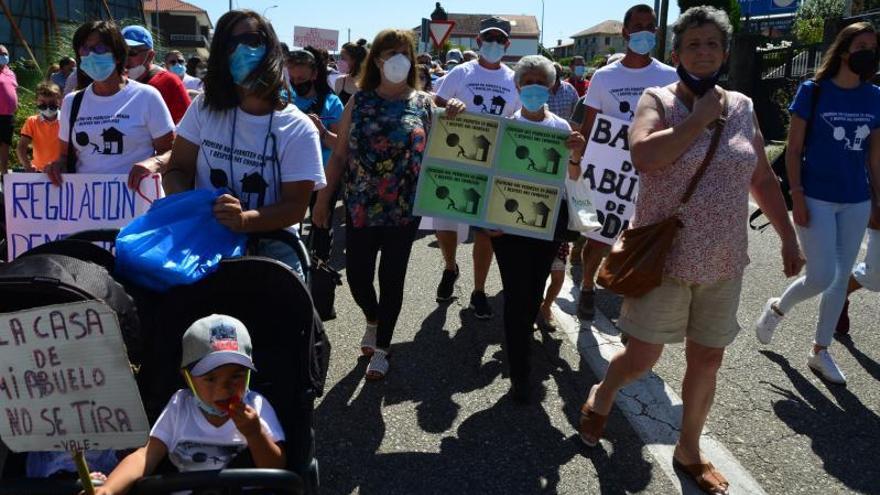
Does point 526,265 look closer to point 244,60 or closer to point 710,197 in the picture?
point 710,197

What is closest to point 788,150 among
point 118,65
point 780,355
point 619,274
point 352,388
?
point 780,355

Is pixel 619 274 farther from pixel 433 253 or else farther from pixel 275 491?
pixel 433 253

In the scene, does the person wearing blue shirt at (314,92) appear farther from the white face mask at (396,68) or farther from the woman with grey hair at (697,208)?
the woman with grey hair at (697,208)

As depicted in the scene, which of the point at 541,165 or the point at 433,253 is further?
the point at 433,253

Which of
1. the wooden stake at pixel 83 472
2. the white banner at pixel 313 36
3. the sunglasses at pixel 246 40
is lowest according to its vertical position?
the wooden stake at pixel 83 472

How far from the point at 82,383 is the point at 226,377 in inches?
16.9

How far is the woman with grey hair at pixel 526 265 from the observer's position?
12.5 feet

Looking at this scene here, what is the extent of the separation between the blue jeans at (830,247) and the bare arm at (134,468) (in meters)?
3.55

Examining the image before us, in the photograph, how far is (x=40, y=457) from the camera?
2.31m

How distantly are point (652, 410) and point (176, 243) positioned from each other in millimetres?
2597

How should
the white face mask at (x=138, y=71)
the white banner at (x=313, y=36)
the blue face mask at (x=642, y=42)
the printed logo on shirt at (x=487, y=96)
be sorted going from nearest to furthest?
the blue face mask at (x=642, y=42), the white face mask at (x=138, y=71), the printed logo on shirt at (x=487, y=96), the white banner at (x=313, y=36)

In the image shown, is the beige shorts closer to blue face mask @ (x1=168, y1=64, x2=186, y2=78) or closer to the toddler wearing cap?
the toddler wearing cap

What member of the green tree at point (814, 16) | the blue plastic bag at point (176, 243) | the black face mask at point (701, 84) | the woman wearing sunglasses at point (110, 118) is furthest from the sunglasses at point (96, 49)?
the green tree at point (814, 16)

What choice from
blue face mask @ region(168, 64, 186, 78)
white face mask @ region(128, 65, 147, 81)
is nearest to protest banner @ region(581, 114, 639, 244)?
white face mask @ region(128, 65, 147, 81)
